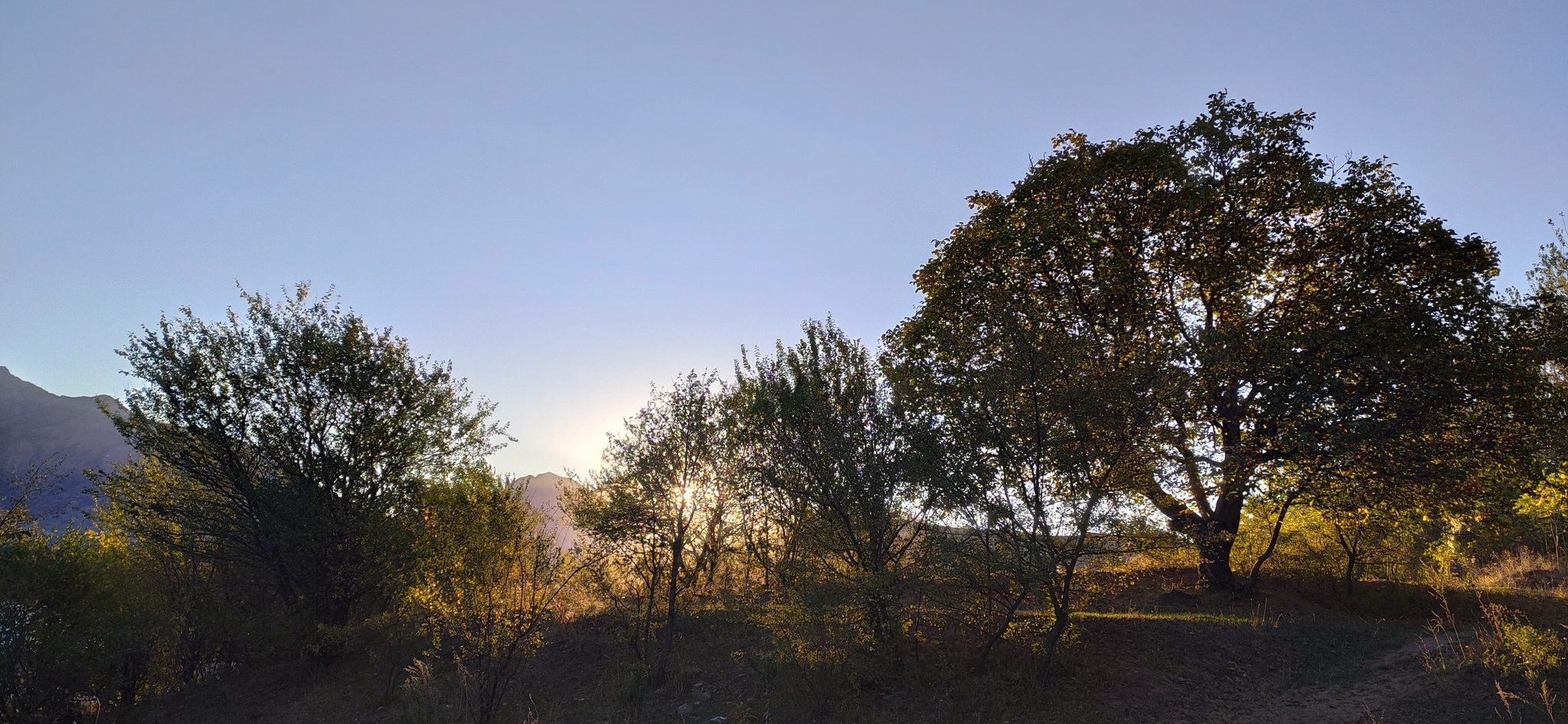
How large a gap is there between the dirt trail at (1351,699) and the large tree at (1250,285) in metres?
2.75

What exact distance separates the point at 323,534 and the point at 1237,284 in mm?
27086

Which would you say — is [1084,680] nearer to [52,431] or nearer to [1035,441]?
[1035,441]

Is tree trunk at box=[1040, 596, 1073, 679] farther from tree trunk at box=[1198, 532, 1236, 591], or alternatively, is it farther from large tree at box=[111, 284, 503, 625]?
large tree at box=[111, 284, 503, 625]

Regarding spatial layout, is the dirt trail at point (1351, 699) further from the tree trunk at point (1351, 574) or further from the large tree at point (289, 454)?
the large tree at point (289, 454)

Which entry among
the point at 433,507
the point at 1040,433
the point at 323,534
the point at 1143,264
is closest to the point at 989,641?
the point at 1040,433

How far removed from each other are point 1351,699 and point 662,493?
13290 mm

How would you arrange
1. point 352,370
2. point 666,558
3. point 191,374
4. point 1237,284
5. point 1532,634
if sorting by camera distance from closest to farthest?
point 1532,634, point 1237,284, point 666,558, point 191,374, point 352,370

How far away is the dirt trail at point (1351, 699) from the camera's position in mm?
9898

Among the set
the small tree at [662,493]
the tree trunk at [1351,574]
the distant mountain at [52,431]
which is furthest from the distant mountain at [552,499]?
the distant mountain at [52,431]

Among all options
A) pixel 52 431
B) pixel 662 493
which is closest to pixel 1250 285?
pixel 662 493

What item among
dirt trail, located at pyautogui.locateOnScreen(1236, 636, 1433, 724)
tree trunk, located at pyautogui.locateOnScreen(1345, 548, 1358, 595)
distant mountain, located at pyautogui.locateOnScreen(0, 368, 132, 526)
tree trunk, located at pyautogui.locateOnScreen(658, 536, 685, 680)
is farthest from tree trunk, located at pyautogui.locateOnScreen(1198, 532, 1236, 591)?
distant mountain, located at pyautogui.locateOnScreen(0, 368, 132, 526)

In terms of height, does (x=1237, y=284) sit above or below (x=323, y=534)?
above

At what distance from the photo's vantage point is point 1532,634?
9.86 meters

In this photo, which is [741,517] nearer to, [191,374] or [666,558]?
[666,558]
